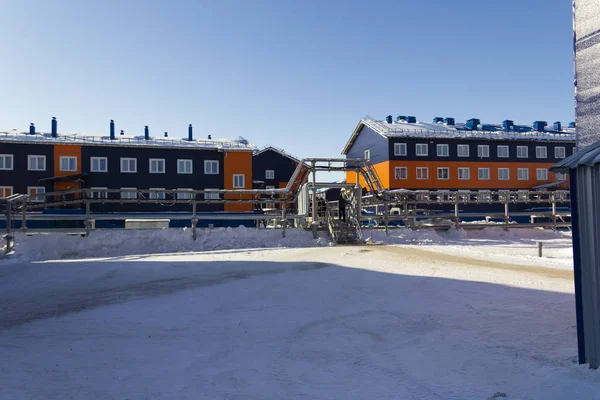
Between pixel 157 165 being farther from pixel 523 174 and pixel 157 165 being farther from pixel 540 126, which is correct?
pixel 540 126

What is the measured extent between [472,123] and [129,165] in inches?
1409

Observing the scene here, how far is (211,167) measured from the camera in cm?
4206

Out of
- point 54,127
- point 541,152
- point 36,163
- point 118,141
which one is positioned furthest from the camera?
point 541,152

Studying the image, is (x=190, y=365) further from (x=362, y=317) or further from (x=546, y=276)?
(x=546, y=276)

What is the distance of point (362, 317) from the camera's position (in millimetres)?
6625

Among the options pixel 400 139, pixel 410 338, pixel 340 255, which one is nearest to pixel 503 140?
pixel 400 139

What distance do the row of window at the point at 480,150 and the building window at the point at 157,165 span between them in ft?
71.2

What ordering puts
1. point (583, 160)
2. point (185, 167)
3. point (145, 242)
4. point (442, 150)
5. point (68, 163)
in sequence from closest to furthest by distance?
point (583, 160) → point (145, 242) → point (68, 163) → point (185, 167) → point (442, 150)

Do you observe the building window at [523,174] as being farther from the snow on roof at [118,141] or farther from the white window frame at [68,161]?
the white window frame at [68,161]

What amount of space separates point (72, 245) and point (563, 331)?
13411mm

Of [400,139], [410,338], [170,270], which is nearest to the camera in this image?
[410,338]

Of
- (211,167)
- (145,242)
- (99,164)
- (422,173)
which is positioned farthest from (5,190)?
(422,173)

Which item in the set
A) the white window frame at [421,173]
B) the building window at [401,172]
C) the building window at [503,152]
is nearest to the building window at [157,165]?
the building window at [401,172]

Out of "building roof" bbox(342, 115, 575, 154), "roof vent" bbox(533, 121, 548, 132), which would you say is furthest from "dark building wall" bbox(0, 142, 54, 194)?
"roof vent" bbox(533, 121, 548, 132)
